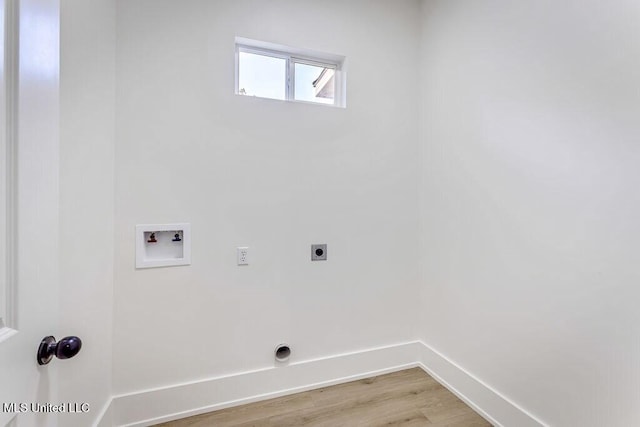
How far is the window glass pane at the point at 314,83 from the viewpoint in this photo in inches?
78.9

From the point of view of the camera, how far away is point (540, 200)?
4.72 feet

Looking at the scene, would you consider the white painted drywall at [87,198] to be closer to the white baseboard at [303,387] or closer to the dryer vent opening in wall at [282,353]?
the white baseboard at [303,387]

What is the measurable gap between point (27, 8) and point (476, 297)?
7.23ft

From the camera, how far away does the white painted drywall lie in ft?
3.79

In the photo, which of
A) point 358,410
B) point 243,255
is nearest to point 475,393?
point 358,410

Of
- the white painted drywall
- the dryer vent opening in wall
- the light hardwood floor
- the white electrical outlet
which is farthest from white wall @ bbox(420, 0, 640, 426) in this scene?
the white painted drywall

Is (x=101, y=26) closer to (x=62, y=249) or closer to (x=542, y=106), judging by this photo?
(x=62, y=249)

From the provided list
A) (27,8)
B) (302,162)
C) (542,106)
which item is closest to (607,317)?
(542,106)

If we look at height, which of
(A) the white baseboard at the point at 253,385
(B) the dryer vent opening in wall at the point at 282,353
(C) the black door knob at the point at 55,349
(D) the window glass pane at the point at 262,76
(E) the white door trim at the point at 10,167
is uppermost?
(D) the window glass pane at the point at 262,76

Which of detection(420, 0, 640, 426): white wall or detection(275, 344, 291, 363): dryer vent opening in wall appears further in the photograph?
Result: detection(275, 344, 291, 363): dryer vent opening in wall

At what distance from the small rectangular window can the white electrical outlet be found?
99 centimetres

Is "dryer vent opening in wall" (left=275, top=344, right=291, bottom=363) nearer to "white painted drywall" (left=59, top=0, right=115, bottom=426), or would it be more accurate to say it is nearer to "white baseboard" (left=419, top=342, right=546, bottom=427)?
"white painted drywall" (left=59, top=0, right=115, bottom=426)

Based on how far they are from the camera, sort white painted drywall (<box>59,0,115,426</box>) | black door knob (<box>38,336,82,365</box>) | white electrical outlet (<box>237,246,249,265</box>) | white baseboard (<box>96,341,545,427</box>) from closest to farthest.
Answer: black door knob (<box>38,336,82,365</box>), white painted drywall (<box>59,0,115,426</box>), white baseboard (<box>96,341,545,427</box>), white electrical outlet (<box>237,246,249,265</box>)

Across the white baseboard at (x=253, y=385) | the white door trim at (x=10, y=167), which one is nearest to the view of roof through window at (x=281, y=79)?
the white door trim at (x=10, y=167)
